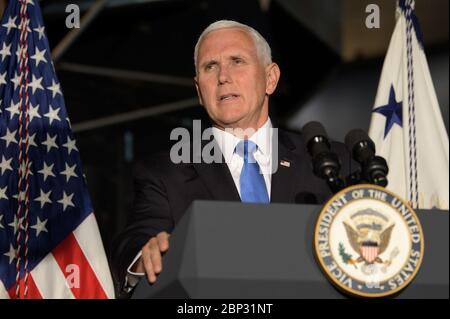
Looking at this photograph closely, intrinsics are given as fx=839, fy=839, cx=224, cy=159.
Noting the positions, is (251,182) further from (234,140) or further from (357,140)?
(357,140)

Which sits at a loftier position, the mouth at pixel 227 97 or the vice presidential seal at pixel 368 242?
the mouth at pixel 227 97

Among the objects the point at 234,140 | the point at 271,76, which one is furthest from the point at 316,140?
the point at 271,76

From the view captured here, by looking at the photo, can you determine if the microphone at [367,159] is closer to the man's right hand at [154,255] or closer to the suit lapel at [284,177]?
the suit lapel at [284,177]

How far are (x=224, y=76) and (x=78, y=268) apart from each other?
145 cm

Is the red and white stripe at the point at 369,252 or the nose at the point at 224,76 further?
the nose at the point at 224,76

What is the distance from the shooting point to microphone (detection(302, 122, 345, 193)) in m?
1.90

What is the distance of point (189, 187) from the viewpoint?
2.53 metres

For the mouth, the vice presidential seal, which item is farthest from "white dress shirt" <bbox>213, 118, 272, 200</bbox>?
the vice presidential seal

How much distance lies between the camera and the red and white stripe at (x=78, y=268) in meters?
3.73

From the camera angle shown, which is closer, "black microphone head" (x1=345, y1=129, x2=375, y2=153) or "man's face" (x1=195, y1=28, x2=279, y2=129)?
"black microphone head" (x1=345, y1=129, x2=375, y2=153)

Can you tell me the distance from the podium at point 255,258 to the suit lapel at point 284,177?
0.78 metres

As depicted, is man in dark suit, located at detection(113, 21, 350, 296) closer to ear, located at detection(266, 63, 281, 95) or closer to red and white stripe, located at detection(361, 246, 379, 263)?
ear, located at detection(266, 63, 281, 95)

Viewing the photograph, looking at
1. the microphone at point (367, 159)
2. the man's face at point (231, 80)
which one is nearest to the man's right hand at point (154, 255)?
the microphone at point (367, 159)
